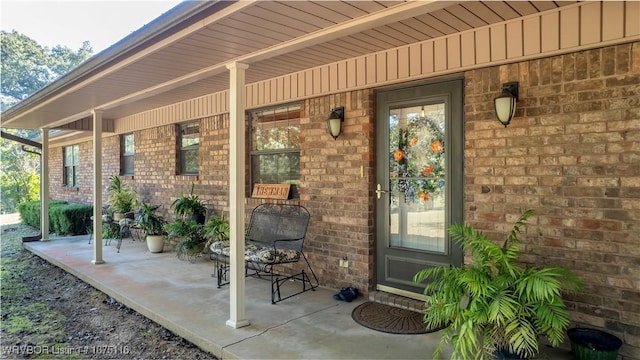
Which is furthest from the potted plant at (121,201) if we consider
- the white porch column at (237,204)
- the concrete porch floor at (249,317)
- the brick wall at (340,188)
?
the white porch column at (237,204)

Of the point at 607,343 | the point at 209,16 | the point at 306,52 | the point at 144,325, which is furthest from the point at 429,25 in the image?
the point at 144,325

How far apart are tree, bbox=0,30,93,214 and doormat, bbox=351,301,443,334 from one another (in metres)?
17.2

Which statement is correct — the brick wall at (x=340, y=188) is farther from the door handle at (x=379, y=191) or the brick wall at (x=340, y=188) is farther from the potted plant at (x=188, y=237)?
the potted plant at (x=188, y=237)

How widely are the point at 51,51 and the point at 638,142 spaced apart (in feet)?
111

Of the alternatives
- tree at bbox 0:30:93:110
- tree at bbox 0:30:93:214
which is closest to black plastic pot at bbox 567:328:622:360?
tree at bbox 0:30:93:214

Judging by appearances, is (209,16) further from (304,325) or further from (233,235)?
(304,325)

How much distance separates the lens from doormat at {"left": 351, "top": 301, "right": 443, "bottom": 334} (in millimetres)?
3099

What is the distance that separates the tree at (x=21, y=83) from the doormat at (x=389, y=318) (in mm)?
17213

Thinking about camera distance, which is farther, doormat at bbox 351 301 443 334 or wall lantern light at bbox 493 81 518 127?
doormat at bbox 351 301 443 334

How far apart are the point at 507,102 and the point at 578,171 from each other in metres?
0.69

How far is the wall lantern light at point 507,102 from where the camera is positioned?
2.91 meters

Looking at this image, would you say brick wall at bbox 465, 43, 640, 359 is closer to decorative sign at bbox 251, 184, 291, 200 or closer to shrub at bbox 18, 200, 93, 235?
decorative sign at bbox 251, 184, 291, 200

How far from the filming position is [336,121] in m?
4.07

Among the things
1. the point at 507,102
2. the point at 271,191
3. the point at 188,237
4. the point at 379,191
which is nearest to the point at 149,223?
the point at 188,237
